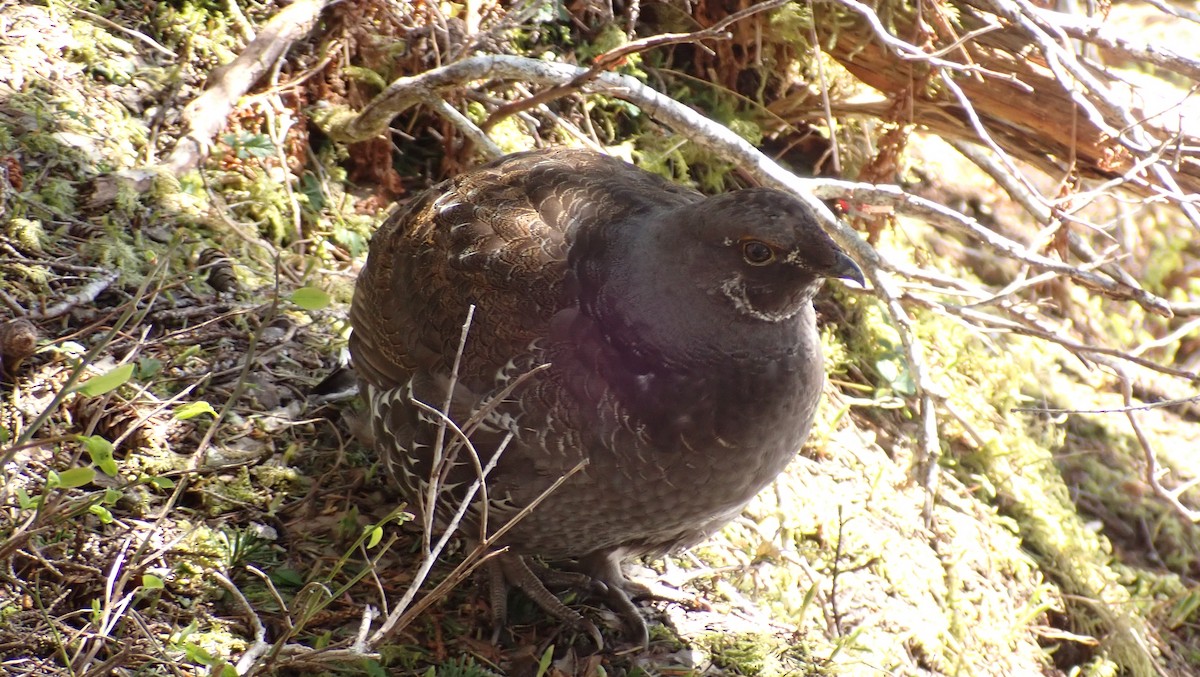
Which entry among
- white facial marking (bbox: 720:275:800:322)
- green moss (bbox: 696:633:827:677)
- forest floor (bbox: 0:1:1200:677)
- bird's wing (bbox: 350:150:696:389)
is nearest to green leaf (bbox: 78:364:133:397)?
forest floor (bbox: 0:1:1200:677)

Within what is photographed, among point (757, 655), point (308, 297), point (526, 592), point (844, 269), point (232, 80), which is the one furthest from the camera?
point (232, 80)

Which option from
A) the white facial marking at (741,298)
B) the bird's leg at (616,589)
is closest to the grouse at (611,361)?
the white facial marking at (741,298)

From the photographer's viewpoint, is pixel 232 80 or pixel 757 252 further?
pixel 232 80

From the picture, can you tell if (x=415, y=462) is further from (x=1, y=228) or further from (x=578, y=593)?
(x=1, y=228)

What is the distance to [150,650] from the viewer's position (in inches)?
115

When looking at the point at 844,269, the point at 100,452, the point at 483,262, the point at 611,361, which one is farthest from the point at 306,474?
the point at 844,269

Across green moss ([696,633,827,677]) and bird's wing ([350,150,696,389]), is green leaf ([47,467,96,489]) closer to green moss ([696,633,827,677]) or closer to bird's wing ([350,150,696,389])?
bird's wing ([350,150,696,389])

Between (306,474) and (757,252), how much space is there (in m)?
1.88

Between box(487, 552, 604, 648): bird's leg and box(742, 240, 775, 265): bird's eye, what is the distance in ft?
4.28

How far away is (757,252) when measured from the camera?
320cm

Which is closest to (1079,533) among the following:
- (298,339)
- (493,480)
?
(493,480)

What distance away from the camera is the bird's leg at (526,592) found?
11.7 ft

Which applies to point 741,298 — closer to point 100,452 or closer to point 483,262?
point 483,262

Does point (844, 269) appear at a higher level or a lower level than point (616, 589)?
higher
